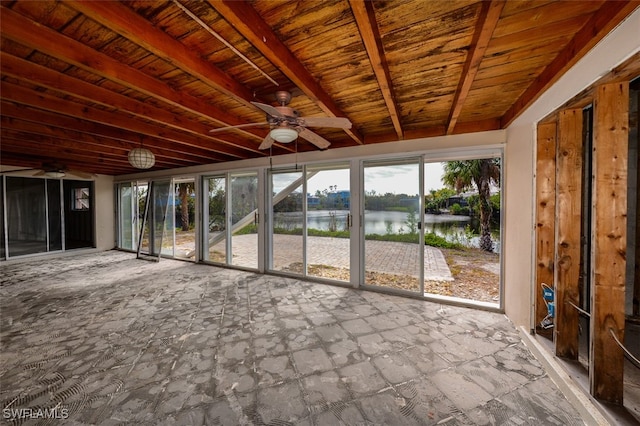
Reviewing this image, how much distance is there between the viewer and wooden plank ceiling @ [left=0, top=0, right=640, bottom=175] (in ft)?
4.09

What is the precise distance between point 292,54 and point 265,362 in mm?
2408

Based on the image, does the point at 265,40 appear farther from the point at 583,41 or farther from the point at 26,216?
the point at 26,216

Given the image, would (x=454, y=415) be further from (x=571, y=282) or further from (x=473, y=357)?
(x=571, y=282)

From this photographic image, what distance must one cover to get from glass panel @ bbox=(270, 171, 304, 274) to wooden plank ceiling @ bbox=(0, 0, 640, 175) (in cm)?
179

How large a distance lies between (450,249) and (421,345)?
19.2ft

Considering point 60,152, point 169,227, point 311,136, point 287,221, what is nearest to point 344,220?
point 287,221

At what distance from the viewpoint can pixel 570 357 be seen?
195 centimetres

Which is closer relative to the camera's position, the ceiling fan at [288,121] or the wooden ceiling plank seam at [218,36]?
the wooden ceiling plank seam at [218,36]

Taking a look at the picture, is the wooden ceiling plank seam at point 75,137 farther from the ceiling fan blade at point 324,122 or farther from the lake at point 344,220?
the ceiling fan blade at point 324,122

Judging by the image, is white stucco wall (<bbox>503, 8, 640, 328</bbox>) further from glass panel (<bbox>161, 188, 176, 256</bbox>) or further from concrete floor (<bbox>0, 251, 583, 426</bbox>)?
glass panel (<bbox>161, 188, 176, 256</bbox>)

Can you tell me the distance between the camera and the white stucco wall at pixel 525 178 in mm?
1514

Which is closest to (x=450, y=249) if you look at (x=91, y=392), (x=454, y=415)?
(x=454, y=415)

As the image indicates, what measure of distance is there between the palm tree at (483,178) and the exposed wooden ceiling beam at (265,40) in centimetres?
592

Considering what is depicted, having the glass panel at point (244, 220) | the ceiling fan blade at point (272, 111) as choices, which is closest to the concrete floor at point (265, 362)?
the glass panel at point (244, 220)
